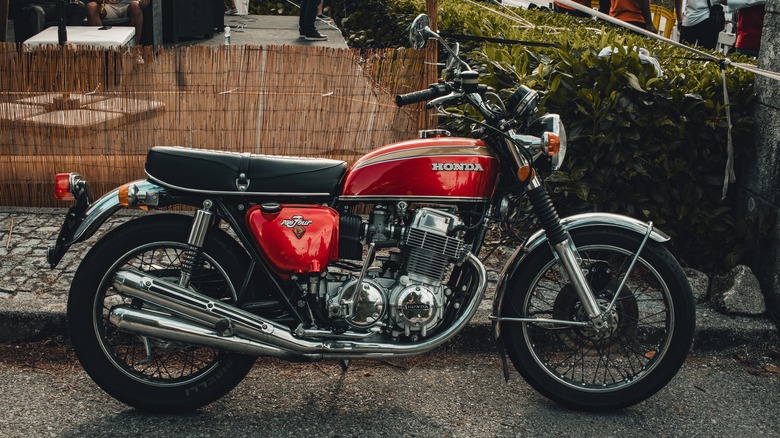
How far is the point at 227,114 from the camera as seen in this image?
6.18 meters

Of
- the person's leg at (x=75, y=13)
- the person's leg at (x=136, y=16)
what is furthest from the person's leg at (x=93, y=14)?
the person's leg at (x=136, y=16)

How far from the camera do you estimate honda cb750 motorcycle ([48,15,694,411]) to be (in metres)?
3.59

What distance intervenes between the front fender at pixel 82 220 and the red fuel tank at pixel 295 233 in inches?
17.1

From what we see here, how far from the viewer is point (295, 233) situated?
11.7 feet

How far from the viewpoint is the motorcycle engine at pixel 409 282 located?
3635 mm

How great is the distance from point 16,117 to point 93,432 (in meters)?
3.19

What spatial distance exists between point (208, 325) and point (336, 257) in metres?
0.57

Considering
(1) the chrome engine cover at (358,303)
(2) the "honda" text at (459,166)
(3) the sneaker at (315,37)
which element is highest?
(2) the "honda" text at (459,166)

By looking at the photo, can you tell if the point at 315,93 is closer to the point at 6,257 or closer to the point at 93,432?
the point at 6,257

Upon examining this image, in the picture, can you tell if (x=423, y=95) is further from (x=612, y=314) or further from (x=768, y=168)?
(x=768, y=168)

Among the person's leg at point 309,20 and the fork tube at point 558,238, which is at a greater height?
the fork tube at point 558,238

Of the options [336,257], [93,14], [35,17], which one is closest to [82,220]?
[336,257]

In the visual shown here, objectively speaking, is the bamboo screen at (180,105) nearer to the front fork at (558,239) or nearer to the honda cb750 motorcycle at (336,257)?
the honda cb750 motorcycle at (336,257)

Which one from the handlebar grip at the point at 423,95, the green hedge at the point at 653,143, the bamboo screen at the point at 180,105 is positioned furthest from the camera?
the bamboo screen at the point at 180,105
